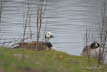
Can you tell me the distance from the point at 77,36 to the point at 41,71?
24229mm

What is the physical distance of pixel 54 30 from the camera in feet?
112

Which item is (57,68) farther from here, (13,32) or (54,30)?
(54,30)

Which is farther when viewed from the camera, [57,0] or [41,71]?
[57,0]

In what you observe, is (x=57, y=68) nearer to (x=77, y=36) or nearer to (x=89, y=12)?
(x=77, y=36)

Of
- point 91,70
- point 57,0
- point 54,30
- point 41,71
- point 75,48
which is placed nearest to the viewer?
point 41,71

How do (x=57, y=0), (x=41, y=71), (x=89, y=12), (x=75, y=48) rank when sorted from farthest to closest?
(x=57, y=0) → (x=89, y=12) → (x=75, y=48) → (x=41, y=71)

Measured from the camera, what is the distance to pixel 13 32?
31000 mm

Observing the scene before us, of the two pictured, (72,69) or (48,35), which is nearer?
(72,69)

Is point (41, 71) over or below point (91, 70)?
over

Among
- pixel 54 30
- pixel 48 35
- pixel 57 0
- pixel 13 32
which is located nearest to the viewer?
A: pixel 48 35

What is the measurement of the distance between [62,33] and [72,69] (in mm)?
24678

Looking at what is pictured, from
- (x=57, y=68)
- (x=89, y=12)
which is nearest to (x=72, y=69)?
(x=57, y=68)

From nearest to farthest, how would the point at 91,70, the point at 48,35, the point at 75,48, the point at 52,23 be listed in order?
the point at 91,70, the point at 48,35, the point at 75,48, the point at 52,23

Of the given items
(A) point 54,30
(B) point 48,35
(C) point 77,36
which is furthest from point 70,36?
(B) point 48,35
